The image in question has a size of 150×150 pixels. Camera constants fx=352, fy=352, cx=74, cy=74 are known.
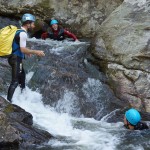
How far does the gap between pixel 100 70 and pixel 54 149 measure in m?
4.33

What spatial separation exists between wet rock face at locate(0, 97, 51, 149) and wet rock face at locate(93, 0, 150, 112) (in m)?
3.42

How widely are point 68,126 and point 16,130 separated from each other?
1752mm

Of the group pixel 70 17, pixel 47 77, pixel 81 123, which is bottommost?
pixel 81 123

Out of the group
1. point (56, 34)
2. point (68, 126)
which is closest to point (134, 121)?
point (68, 126)

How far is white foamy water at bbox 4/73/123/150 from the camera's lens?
726 centimetres

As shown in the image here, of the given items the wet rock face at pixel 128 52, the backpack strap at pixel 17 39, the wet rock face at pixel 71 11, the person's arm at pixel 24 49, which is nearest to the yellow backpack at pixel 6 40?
the backpack strap at pixel 17 39

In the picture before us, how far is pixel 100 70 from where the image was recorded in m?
10.7

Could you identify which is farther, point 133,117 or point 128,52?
point 128,52

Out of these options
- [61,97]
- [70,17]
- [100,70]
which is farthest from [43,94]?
[70,17]

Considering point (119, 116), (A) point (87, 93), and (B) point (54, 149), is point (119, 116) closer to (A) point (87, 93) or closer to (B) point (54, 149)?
(A) point (87, 93)

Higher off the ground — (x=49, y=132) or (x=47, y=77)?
(x=47, y=77)

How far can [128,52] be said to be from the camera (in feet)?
34.0

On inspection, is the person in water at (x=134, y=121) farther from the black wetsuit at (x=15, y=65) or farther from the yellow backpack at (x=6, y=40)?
the yellow backpack at (x=6, y=40)

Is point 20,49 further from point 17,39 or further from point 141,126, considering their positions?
point 141,126
